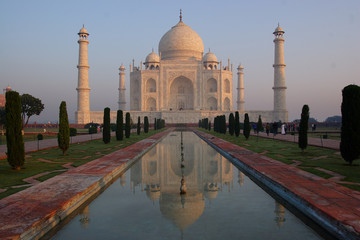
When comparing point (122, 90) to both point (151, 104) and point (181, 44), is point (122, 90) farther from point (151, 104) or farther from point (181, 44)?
point (181, 44)

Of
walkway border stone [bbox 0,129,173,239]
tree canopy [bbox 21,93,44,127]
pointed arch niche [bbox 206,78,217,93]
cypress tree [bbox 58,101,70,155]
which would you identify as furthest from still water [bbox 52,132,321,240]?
pointed arch niche [bbox 206,78,217,93]

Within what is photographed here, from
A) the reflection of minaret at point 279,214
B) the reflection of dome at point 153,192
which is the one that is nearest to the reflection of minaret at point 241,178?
the reflection of minaret at point 279,214

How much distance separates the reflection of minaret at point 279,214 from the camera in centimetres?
368

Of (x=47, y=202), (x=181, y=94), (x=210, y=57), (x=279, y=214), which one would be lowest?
(x=279, y=214)

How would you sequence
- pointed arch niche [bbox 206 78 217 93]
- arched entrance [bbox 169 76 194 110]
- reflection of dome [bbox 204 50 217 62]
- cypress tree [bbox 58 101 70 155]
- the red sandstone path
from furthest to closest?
reflection of dome [bbox 204 50 217 62]
arched entrance [bbox 169 76 194 110]
pointed arch niche [bbox 206 78 217 93]
cypress tree [bbox 58 101 70 155]
the red sandstone path

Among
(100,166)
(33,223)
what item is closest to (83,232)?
(33,223)

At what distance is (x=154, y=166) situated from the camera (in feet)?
25.9

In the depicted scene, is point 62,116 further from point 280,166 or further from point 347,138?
point 347,138

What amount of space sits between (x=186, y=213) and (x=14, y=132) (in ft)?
16.7

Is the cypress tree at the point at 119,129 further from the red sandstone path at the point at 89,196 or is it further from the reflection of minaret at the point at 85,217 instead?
the reflection of minaret at the point at 85,217

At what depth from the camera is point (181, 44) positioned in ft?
166

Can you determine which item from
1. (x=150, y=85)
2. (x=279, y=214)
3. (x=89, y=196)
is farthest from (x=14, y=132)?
(x=150, y=85)

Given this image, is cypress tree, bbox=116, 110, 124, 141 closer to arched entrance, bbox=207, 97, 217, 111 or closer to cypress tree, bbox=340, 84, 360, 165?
cypress tree, bbox=340, 84, 360, 165

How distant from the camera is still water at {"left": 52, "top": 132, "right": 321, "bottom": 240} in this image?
3.32 m
